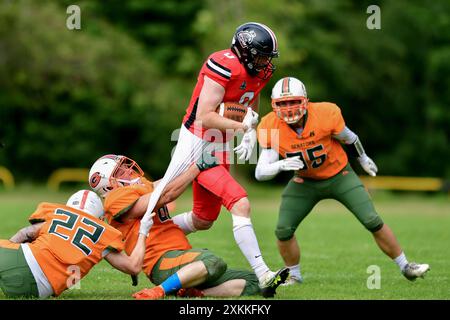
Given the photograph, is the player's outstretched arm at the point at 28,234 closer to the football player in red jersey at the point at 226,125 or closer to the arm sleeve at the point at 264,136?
the football player in red jersey at the point at 226,125

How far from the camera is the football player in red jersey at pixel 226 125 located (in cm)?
580

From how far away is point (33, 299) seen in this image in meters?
5.32

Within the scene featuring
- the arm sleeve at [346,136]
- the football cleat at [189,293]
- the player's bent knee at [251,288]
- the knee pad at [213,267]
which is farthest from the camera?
the arm sleeve at [346,136]

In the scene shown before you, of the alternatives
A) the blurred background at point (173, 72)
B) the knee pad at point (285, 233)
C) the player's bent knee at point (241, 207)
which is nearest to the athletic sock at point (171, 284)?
the player's bent knee at point (241, 207)

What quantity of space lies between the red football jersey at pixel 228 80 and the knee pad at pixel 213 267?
1034 millimetres

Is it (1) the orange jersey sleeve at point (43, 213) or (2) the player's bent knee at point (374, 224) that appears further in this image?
(2) the player's bent knee at point (374, 224)

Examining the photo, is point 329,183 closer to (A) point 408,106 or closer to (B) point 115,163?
(B) point 115,163

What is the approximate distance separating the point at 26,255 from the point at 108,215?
0.67 meters

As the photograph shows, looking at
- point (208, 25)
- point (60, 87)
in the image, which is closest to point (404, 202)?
point (208, 25)

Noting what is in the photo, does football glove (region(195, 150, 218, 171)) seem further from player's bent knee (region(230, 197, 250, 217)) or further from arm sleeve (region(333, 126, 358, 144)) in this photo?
arm sleeve (region(333, 126, 358, 144))

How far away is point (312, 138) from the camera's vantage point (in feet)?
21.7

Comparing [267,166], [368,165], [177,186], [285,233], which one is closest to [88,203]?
[177,186]

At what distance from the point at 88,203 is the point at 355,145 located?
245 cm

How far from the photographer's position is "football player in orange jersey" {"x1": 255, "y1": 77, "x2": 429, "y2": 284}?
21.3ft
